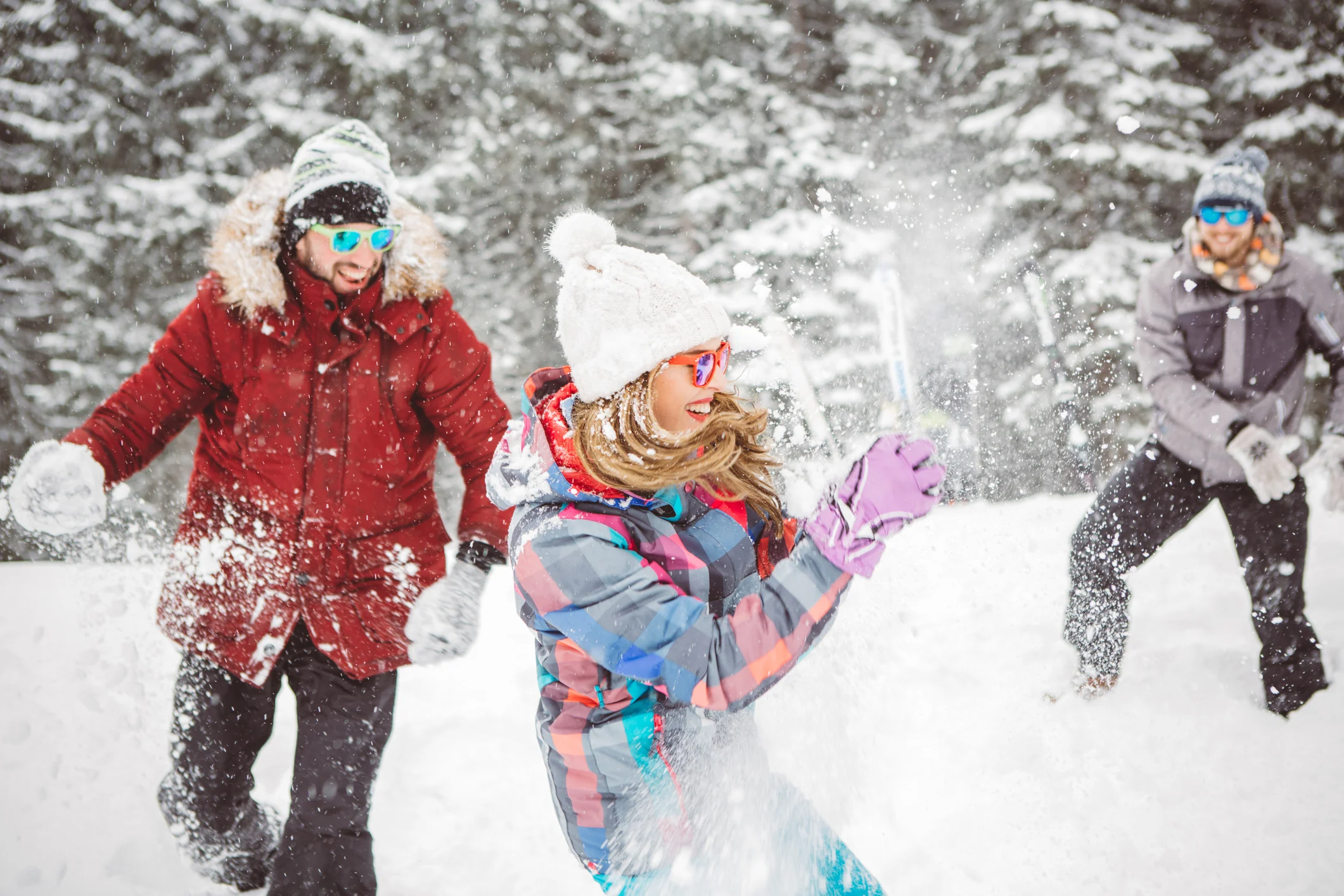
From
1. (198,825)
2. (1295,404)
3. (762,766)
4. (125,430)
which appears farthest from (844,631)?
(125,430)

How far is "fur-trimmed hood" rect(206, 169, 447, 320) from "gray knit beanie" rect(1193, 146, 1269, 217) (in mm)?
3105

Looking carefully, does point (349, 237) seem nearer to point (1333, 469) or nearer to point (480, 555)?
point (480, 555)

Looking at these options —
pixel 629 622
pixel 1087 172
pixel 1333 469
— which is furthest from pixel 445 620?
pixel 1087 172

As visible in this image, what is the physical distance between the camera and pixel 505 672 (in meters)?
4.79

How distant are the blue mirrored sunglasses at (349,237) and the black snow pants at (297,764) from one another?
120 cm

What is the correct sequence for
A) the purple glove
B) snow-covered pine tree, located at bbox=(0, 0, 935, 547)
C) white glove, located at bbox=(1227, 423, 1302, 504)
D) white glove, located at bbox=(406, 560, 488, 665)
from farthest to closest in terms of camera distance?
snow-covered pine tree, located at bbox=(0, 0, 935, 547), white glove, located at bbox=(1227, 423, 1302, 504), white glove, located at bbox=(406, 560, 488, 665), the purple glove

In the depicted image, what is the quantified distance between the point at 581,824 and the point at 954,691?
9.04ft

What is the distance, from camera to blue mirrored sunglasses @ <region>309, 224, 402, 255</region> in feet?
8.37

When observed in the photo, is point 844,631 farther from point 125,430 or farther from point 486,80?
A: point 486,80

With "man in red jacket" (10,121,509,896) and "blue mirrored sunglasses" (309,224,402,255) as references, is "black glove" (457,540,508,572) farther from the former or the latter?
"blue mirrored sunglasses" (309,224,402,255)

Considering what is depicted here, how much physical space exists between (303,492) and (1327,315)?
4054mm

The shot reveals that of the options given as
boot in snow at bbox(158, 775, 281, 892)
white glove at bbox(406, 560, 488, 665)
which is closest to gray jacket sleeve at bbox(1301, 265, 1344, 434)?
white glove at bbox(406, 560, 488, 665)

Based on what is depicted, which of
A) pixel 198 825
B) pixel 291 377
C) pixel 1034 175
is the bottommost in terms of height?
pixel 1034 175

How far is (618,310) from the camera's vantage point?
5.94 feet
